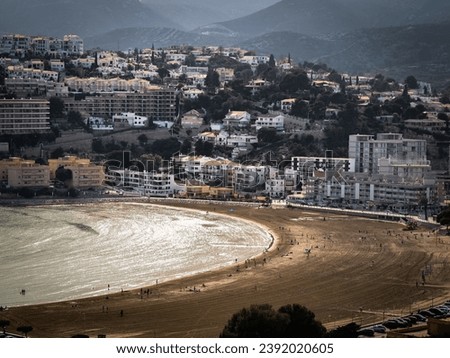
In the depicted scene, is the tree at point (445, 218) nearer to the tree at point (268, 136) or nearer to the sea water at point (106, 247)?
the sea water at point (106, 247)

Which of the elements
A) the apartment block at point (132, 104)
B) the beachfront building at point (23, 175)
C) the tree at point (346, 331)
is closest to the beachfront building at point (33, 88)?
the apartment block at point (132, 104)

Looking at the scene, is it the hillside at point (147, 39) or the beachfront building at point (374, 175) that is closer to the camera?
the beachfront building at point (374, 175)

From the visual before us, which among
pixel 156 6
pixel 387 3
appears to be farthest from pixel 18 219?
pixel 156 6

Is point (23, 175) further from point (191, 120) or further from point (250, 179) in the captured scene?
point (191, 120)

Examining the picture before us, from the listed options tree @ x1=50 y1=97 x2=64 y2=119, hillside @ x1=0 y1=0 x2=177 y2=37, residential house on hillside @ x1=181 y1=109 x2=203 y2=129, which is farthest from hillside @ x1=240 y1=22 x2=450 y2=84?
tree @ x1=50 y1=97 x2=64 y2=119

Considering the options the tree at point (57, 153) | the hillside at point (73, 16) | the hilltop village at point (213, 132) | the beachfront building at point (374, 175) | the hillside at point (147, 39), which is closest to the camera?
the beachfront building at point (374, 175)

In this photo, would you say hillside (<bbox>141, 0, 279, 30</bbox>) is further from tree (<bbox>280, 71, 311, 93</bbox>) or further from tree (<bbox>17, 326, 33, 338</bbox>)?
tree (<bbox>17, 326, 33, 338</bbox>)

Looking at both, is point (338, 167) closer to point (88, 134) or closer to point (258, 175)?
point (258, 175)
